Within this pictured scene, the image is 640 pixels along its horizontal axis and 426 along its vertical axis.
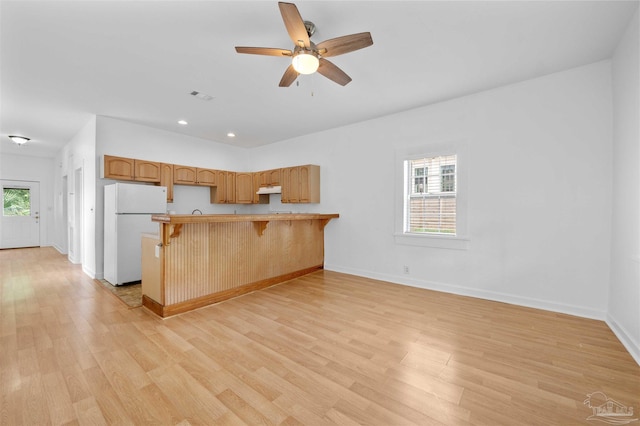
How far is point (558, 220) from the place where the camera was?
3.04 meters

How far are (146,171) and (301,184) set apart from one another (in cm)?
289

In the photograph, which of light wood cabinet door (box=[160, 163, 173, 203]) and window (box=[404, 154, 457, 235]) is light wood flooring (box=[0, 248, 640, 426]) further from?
light wood cabinet door (box=[160, 163, 173, 203])

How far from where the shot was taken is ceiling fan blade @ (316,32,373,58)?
1973mm

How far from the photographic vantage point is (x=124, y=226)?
4.20 meters

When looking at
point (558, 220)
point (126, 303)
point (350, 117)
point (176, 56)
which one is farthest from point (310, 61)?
point (126, 303)

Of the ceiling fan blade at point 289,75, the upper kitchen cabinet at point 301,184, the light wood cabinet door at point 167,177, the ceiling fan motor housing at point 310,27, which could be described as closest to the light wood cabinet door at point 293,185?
the upper kitchen cabinet at point 301,184

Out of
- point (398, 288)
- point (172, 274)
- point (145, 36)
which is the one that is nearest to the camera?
point (145, 36)

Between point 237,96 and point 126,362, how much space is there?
131 inches

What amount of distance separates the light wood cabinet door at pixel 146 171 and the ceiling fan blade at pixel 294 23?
4.09 m

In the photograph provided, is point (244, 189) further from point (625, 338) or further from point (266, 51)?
point (625, 338)

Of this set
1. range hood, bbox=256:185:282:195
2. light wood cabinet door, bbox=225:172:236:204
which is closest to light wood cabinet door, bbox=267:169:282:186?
range hood, bbox=256:185:282:195

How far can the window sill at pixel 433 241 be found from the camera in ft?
12.1

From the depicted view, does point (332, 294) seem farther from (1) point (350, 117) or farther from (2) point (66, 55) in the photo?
(2) point (66, 55)

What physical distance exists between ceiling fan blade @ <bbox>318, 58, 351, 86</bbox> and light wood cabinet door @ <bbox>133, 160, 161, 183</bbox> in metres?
3.98
